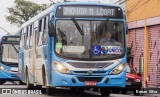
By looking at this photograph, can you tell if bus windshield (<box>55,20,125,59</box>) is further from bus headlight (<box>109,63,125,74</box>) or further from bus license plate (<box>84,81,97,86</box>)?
bus license plate (<box>84,81,97,86</box>)

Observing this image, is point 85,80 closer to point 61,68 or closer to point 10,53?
point 61,68

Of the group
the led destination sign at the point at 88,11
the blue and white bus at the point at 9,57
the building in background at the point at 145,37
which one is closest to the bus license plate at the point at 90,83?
the led destination sign at the point at 88,11

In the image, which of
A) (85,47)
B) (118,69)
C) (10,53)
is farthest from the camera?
(10,53)

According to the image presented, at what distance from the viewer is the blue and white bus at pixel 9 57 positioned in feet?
114

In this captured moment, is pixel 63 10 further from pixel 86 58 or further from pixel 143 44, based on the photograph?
pixel 143 44

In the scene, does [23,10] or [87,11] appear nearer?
[87,11]

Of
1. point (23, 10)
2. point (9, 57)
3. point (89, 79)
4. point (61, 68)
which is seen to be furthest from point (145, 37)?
point (23, 10)

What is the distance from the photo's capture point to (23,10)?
81188 millimetres

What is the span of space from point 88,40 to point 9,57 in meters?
18.1

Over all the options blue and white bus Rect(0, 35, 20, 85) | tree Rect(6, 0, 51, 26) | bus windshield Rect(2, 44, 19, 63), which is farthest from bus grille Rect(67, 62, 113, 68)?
tree Rect(6, 0, 51, 26)

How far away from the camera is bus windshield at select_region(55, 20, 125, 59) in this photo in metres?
17.9

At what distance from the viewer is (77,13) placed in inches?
723

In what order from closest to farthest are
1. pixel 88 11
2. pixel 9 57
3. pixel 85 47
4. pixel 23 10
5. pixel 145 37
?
pixel 85 47 < pixel 88 11 < pixel 145 37 < pixel 9 57 < pixel 23 10

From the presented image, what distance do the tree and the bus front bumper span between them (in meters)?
62.8
